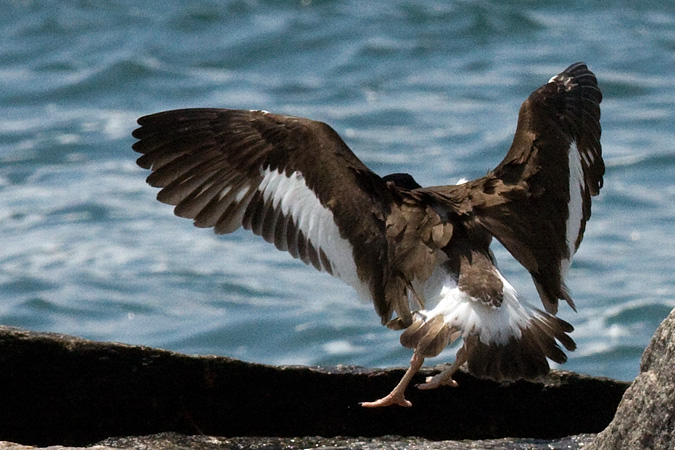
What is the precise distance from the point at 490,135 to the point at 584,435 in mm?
7869

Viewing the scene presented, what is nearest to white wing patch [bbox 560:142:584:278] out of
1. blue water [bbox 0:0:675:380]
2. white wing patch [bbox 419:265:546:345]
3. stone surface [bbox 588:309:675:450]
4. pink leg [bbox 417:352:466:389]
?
white wing patch [bbox 419:265:546:345]

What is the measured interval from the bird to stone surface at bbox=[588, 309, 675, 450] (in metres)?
0.91

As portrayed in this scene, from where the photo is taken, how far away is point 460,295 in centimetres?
476

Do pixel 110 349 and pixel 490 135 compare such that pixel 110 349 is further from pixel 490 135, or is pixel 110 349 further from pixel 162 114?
pixel 490 135

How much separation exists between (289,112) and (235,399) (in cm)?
805

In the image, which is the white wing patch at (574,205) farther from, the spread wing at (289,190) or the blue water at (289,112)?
the blue water at (289,112)

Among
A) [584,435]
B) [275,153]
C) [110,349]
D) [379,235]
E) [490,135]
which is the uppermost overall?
[490,135]

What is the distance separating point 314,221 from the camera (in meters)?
5.14

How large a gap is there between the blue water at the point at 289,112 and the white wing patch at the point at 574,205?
4048mm

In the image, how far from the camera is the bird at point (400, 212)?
472cm

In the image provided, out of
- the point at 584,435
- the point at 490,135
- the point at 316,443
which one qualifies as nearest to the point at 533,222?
the point at 584,435

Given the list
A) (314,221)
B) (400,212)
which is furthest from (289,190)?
(400,212)

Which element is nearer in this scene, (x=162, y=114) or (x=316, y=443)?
(x=316, y=443)

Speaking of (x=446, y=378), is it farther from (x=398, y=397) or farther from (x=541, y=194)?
(x=541, y=194)
